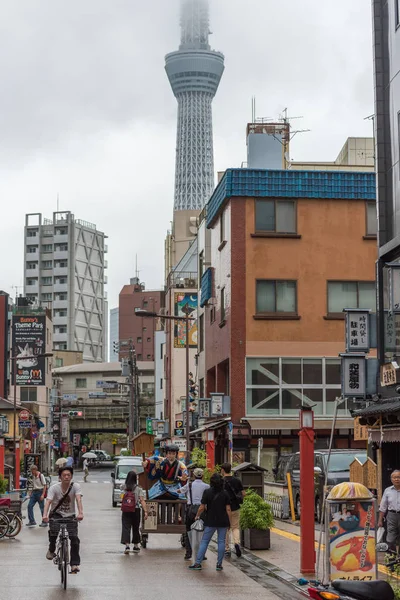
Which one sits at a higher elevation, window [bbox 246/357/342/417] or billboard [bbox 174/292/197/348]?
billboard [bbox 174/292/197/348]

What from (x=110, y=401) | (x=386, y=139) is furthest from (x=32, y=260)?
(x=386, y=139)

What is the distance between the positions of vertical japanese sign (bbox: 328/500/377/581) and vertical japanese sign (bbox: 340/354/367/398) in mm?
11571

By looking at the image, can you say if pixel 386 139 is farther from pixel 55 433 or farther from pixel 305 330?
pixel 55 433

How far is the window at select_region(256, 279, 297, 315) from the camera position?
47.3 m

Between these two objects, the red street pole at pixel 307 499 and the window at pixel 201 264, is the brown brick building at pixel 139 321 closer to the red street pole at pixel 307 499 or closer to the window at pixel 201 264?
the window at pixel 201 264

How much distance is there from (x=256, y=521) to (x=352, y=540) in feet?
24.2

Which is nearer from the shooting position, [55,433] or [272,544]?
[272,544]

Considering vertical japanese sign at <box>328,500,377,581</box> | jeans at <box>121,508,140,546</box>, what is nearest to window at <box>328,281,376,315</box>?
jeans at <box>121,508,140,546</box>

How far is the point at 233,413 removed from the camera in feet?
153

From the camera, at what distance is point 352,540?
15.3m

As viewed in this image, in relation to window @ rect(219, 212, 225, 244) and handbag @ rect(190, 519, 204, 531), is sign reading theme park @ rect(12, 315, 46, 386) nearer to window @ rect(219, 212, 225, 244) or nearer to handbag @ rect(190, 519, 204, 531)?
window @ rect(219, 212, 225, 244)

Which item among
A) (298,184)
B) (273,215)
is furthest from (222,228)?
(298,184)

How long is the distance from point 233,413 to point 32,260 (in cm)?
14886

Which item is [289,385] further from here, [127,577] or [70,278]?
[70,278]
